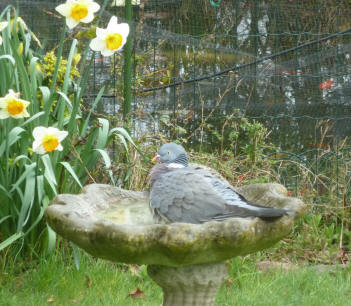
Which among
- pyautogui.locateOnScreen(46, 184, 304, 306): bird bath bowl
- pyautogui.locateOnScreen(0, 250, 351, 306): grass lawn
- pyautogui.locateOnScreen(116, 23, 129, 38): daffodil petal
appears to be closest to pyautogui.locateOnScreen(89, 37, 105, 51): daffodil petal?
pyautogui.locateOnScreen(116, 23, 129, 38): daffodil petal

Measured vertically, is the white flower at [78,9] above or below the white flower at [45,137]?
above

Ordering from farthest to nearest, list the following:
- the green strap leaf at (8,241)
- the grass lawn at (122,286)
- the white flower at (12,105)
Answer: the grass lawn at (122,286) < the green strap leaf at (8,241) < the white flower at (12,105)

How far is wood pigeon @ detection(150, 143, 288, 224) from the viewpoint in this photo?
2.51 meters

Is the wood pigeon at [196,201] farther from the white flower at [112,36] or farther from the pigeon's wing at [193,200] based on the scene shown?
the white flower at [112,36]

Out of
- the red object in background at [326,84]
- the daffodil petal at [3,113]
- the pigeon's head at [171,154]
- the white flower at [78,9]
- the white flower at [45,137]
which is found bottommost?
the pigeon's head at [171,154]

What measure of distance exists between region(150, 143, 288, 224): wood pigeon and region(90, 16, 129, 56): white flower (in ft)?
3.14

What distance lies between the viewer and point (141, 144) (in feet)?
16.4

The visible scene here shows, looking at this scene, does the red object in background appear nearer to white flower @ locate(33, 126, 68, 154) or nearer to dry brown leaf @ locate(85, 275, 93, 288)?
dry brown leaf @ locate(85, 275, 93, 288)

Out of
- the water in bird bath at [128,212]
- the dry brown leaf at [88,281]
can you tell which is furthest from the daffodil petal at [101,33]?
the dry brown leaf at [88,281]

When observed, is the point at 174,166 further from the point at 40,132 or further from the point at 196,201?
the point at 40,132

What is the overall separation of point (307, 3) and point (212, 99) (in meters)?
1.87

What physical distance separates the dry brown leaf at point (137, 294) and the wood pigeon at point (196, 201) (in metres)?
1.19

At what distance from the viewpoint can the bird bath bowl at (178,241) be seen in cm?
230

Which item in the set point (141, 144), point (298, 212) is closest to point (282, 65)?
point (141, 144)
